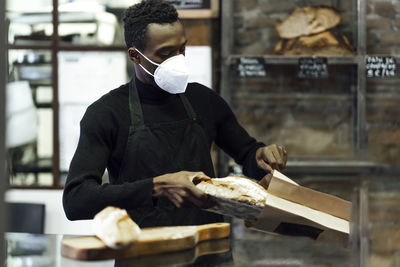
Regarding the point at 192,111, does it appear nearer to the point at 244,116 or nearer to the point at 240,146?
the point at 240,146

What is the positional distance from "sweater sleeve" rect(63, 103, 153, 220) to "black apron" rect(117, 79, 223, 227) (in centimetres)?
8

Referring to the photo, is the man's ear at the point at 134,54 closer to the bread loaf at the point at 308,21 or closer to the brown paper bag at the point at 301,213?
the brown paper bag at the point at 301,213

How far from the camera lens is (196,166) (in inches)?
69.2

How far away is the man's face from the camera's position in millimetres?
1634

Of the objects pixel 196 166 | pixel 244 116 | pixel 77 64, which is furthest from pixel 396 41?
pixel 196 166

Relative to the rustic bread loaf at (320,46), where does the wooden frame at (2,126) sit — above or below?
above

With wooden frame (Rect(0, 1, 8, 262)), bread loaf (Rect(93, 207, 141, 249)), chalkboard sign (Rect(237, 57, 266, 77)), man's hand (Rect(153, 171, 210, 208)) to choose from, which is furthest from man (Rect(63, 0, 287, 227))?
chalkboard sign (Rect(237, 57, 266, 77))

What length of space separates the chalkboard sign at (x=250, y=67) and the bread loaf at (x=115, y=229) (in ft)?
6.60

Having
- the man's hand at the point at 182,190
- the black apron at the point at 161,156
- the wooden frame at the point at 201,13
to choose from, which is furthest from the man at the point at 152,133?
the wooden frame at the point at 201,13

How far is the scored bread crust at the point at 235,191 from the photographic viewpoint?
4.63 feet

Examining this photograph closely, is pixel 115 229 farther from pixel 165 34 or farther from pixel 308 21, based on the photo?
pixel 308 21

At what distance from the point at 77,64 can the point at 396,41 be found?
1.74 metres

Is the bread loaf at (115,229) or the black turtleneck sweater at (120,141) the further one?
the black turtleneck sweater at (120,141)

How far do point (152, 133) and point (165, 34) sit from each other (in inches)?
11.0
